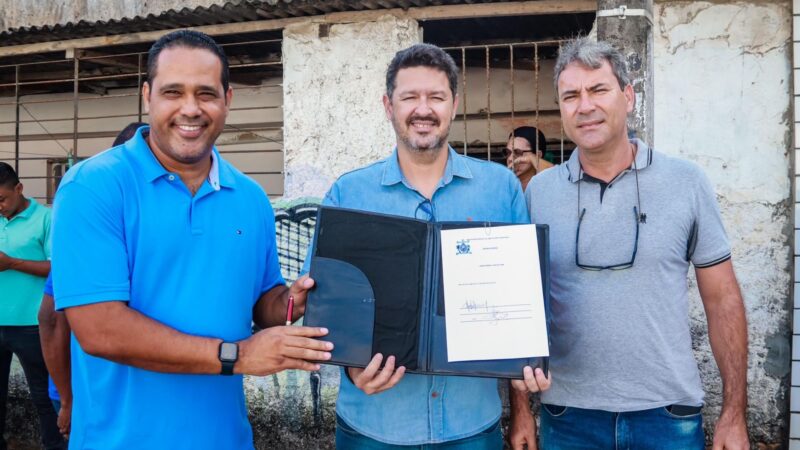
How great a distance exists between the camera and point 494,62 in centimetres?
718

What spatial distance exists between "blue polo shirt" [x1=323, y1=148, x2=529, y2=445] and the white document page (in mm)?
272

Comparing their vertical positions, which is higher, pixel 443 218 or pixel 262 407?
pixel 443 218

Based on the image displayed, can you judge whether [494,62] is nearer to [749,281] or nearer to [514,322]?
[749,281]

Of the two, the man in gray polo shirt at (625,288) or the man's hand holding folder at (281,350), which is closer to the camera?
the man's hand holding folder at (281,350)

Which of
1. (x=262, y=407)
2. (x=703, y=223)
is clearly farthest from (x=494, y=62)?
(x=703, y=223)

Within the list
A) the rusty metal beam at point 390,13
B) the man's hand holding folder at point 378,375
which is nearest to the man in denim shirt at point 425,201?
the man's hand holding folder at point 378,375

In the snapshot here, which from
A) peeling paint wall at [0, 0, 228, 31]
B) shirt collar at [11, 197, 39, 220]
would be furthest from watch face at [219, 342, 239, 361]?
shirt collar at [11, 197, 39, 220]

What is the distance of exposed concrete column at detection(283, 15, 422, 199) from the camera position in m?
5.09

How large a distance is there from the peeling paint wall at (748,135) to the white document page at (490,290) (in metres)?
2.89

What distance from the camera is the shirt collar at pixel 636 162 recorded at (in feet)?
8.13

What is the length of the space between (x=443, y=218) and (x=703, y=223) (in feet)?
2.97

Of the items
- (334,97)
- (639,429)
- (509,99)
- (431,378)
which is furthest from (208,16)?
(639,429)

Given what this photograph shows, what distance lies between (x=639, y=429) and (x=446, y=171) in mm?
1113

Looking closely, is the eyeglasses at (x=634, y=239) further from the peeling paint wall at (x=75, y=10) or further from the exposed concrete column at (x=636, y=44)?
the peeling paint wall at (x=75, y=10)
